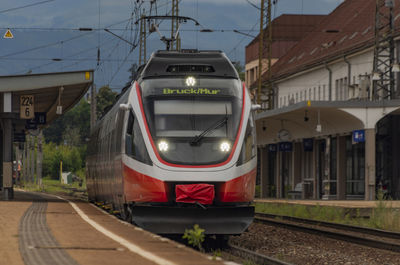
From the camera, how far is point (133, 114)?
16719 millimetres

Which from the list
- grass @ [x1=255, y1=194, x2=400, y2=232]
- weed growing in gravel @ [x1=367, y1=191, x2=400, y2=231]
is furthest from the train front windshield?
grass @ [x1=255, y1=194, x2=400, y2=232]

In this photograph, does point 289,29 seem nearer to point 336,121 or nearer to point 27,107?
point 336,121

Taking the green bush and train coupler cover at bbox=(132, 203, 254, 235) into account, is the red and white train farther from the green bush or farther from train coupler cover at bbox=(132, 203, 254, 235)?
the green bush

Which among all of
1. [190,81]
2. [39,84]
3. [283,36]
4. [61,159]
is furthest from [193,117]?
[61,159]

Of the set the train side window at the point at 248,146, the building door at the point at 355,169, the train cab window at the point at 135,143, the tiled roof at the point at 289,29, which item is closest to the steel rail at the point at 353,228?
the train side window at the point at 248,146

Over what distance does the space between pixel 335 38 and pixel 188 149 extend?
147 feet

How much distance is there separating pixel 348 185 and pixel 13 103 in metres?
20.1

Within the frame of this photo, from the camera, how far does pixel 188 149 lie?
15742 mm

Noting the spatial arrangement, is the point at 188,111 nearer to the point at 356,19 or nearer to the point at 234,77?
the point at 234,77

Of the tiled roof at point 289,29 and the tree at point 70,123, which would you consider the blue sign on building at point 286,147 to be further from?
the tree at point 70,123

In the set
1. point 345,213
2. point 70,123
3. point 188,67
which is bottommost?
point 345,213

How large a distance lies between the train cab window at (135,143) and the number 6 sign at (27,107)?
1743cm

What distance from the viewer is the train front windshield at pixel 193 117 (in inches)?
621

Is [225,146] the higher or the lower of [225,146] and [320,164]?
the higher
